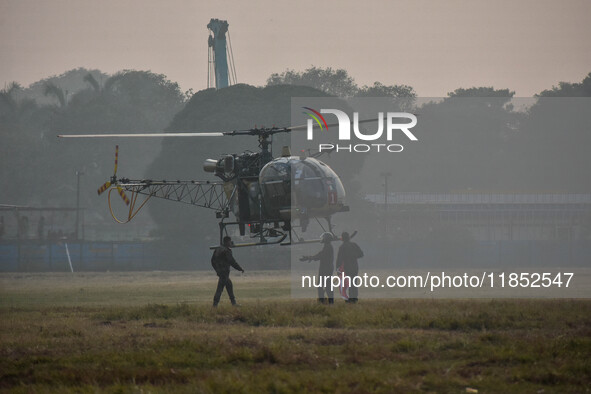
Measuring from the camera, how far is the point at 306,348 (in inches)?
604

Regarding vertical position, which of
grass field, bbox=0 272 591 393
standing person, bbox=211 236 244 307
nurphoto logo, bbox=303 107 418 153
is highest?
nurphoto logo, bbox=303 107 418 153

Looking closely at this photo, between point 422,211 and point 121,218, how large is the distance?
53036mm

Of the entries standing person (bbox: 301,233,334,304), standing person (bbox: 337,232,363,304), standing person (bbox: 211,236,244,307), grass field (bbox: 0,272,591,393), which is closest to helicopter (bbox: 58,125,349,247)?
standing person (bbox: 301,233,334,304)

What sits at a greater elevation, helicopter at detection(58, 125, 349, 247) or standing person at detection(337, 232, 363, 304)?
helicopter at detection(58, 125, 349, 247)

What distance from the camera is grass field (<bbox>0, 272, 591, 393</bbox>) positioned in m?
12.8

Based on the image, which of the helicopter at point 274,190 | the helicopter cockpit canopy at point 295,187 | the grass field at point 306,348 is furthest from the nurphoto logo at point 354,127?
the grass field at point 306,348

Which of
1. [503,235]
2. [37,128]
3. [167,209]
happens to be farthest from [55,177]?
[503,235]

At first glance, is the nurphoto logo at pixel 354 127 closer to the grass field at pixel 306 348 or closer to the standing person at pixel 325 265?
the standing person at pixel 325 265

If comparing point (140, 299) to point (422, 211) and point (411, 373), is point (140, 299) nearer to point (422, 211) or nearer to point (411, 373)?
point (411, 373)

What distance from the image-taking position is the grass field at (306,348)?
1277 centimetres

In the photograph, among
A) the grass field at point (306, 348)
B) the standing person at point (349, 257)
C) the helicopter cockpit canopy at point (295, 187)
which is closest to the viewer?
the grass field at point (306, 348)

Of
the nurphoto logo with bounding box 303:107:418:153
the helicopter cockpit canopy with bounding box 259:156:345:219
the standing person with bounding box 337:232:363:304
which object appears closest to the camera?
the standing person with bounding box 337:232:363:304

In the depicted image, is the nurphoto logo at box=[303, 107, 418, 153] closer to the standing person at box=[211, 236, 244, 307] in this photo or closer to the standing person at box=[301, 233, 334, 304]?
the standing person at box=[301, 233, 334, 304]

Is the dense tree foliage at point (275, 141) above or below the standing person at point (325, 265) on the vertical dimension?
above
